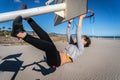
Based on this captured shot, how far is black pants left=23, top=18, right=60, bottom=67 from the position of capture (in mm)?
4005

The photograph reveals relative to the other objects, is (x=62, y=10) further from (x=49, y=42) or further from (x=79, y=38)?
(x=79, y=38)

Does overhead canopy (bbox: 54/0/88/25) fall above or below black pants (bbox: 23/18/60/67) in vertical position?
above

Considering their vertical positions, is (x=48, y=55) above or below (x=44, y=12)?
below

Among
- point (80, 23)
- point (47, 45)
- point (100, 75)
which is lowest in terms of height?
point (100, 75)

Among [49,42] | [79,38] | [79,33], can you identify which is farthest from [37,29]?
[79,38]

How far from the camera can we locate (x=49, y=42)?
4.37 meters

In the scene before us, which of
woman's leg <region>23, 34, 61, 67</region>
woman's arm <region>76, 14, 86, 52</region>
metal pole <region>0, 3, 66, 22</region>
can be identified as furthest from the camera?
woman's arm <region>76, 14, 86, 52</region>

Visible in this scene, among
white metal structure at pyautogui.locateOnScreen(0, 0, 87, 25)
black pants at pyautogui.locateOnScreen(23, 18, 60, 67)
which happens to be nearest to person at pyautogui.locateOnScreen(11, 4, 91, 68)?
black pants at pyautogui.locateOnScreen(23, 18, 60, 67)

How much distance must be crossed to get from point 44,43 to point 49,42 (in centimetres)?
18

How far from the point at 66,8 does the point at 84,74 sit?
6180mm

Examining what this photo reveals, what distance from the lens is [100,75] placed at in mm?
9328

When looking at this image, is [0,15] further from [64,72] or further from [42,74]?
[64,72]

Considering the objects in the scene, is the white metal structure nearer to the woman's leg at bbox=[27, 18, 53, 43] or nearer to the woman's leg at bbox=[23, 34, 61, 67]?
the woman's leg at bbox=[23, 34, 61, 67]

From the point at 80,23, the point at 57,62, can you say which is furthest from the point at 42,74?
the point at 80,23
